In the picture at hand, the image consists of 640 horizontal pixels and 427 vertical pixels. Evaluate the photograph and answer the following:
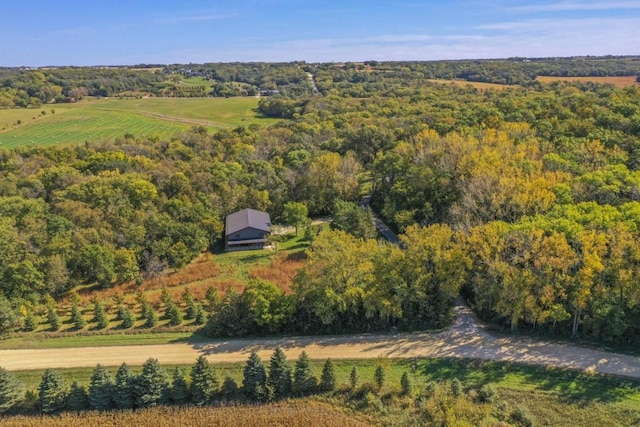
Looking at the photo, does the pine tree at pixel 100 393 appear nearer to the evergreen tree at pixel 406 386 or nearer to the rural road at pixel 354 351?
the rural road at pixel 354 351

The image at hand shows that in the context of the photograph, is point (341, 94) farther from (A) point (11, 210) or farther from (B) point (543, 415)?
(B) point (543, 415)

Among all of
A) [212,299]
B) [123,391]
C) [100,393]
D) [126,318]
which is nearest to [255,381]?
[123,391]

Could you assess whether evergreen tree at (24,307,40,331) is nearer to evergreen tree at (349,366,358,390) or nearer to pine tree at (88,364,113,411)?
pine tree at (88,364,113,411)

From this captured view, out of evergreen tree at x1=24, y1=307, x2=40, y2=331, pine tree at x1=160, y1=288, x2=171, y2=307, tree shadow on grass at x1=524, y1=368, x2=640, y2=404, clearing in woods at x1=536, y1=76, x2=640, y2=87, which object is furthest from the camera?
clearing in woods at x1=536, y1=76, x2=640, y2=87

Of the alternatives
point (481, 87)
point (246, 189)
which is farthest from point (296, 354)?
point (481, 87)

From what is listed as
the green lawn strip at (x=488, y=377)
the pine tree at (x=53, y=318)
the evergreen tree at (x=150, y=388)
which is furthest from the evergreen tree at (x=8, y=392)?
the pine tree at (x=53, y=318)

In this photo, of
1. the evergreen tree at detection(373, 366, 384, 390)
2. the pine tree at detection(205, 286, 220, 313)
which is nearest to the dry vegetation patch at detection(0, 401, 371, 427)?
the evergreen tree at detection(373, 366, 384, 390)
